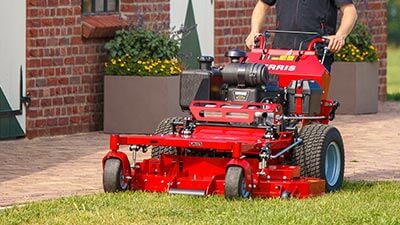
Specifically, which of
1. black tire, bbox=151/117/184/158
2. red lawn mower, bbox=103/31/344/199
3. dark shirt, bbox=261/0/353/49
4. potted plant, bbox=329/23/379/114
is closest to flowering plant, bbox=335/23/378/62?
potted plant, bbox=329/23/379/114

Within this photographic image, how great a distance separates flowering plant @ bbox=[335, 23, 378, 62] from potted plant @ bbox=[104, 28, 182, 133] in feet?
11.0

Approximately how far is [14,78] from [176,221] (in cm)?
583

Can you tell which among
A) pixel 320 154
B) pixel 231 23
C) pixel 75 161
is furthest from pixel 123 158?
pixel 231 23

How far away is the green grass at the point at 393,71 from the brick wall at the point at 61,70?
6.69 metres

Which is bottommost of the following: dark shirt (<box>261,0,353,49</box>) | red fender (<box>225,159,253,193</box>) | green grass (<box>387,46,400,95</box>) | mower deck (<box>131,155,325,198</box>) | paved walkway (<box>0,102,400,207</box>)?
green grass (<box>387,46,400,95</box>)

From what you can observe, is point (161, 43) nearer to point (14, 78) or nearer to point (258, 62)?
point (14, 78)

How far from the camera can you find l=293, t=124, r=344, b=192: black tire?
1107 cm

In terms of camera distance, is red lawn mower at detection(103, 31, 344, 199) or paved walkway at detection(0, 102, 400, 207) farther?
paved walkway at detection(0, 102, 400, 207)

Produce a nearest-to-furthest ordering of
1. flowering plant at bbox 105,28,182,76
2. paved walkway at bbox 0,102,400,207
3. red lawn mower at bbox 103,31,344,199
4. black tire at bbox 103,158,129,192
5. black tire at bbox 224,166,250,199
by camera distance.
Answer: black tire at bbox 224,166,250,199 < red lawn mower at bbox 103,31,344,199 < black tire at bbox 103,158,129,192 < paved walkway at bbox 0,102,400,207 < flowering plant at bbox 105,28,182,76

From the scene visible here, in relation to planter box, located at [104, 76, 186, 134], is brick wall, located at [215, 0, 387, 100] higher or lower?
higher

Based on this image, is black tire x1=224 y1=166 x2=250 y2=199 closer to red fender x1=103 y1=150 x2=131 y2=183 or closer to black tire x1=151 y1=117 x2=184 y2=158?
red fender x1=103 y1=150 x2=131 y2=183

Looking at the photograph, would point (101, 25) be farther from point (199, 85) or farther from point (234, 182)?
point (234, 182)

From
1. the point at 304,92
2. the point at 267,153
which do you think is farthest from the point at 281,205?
the point at 304,92

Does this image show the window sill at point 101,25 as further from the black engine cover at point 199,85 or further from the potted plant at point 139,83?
the black engine cover at point 199,85
